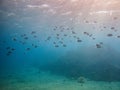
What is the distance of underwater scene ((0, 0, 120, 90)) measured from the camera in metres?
3.94

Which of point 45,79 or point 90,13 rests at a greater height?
point 90,13

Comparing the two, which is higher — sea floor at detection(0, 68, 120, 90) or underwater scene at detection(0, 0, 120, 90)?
underwater scene at detection(0, 0, 120, 90)

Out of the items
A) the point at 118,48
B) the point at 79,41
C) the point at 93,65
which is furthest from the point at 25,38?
the point at 118,48

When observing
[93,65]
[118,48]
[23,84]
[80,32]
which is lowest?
[23,84]

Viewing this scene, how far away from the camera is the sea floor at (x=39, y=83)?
4043 mm

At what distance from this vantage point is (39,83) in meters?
4.08

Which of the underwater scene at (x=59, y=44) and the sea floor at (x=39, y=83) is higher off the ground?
the underwater scene at (x=59, y=44)

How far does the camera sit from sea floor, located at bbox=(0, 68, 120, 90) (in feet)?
13.3

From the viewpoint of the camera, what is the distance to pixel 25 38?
13.7ft

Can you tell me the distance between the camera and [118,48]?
4.01 meters

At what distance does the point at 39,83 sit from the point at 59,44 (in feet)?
2.27

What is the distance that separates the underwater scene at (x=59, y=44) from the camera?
12.9 ft

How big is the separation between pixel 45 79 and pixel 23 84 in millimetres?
361

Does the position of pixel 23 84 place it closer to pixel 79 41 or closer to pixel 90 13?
pixel 79 41
